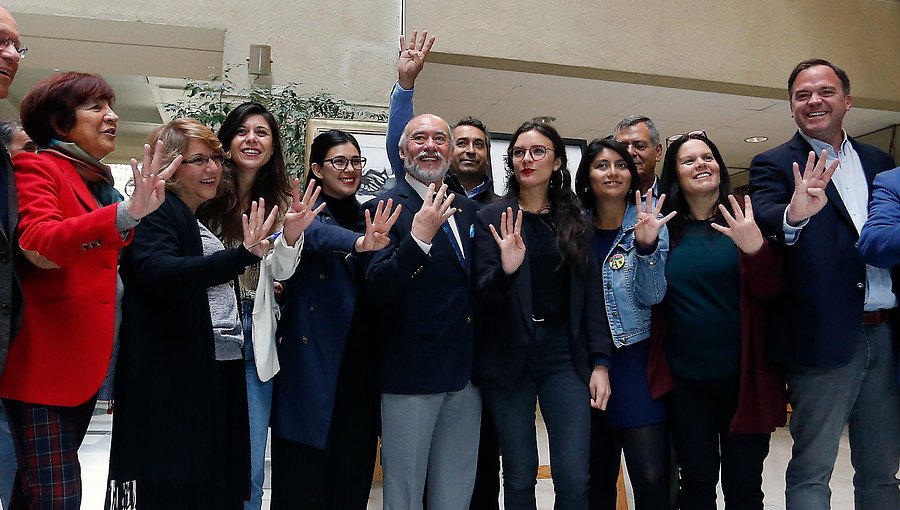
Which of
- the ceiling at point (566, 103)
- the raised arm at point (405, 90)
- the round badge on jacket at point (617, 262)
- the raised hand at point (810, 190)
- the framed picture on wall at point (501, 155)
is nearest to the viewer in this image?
the raised hand at point (810, 190)

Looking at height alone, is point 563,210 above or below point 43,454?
above

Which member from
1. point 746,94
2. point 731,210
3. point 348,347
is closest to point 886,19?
point 746,94

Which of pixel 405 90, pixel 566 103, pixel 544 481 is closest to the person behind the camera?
pixel 405 90

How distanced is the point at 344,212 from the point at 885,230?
170cm

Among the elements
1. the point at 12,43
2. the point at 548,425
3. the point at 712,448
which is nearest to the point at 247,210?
the point at 12,43

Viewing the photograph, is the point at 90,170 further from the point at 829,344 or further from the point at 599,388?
the point at 829,344

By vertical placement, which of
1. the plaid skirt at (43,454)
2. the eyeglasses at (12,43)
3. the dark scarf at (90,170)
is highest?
the eyeglasses at (12,43)

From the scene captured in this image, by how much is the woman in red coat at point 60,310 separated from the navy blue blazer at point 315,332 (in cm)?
57

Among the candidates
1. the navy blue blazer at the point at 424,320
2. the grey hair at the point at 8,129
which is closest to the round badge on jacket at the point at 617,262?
the navy blue blazer at the point at 424,320

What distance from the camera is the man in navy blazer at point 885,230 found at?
2068mm

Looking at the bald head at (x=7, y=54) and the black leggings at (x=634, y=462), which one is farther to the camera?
the black leggings at (x=634, y=462)

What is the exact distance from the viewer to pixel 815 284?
220 centimetres

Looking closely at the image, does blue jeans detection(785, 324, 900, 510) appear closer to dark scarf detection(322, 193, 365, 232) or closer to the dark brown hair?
dark scarf detection(322, 193, 365, 232)

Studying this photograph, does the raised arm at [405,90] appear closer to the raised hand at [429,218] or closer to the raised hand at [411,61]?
the raised hand at [411,61]
